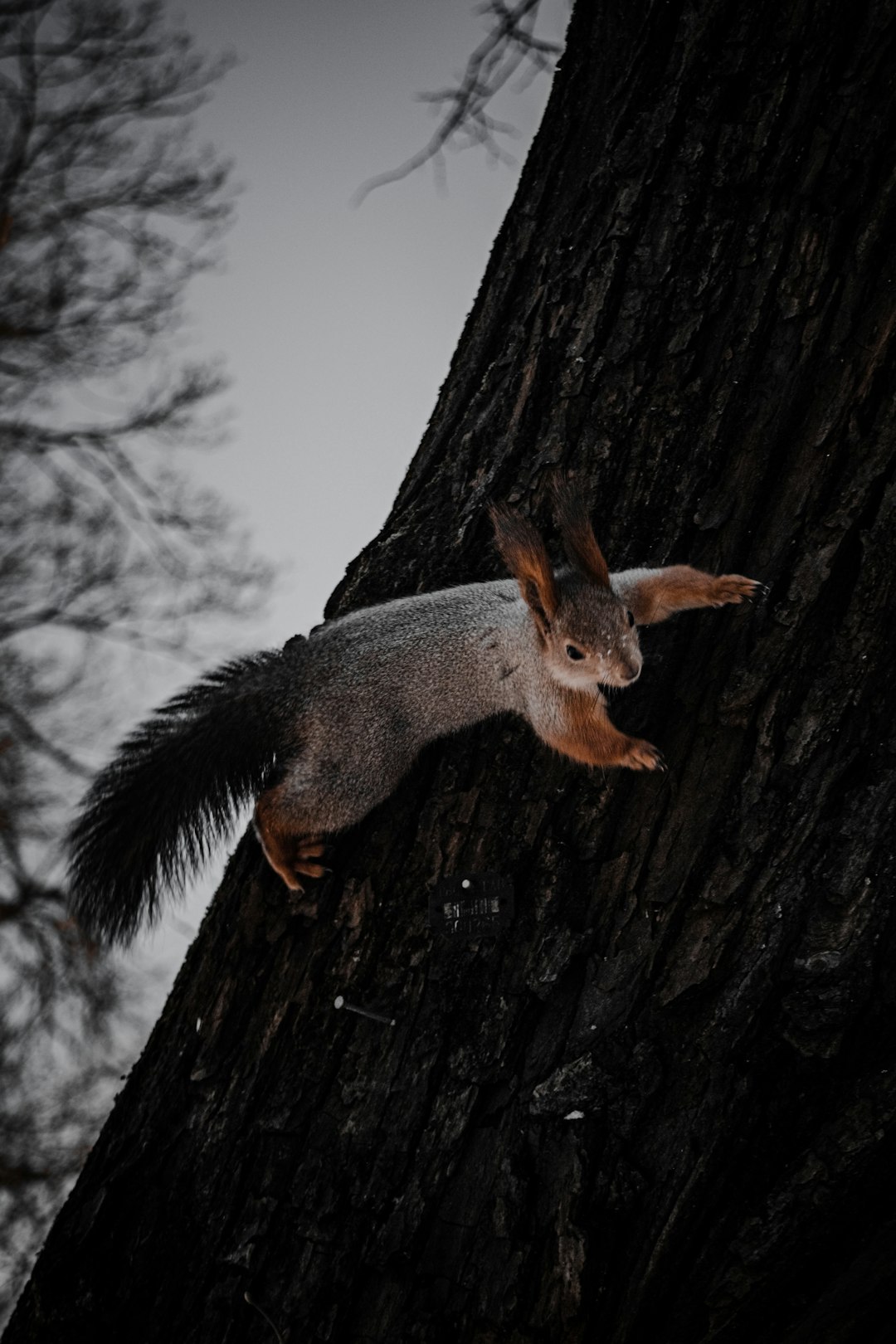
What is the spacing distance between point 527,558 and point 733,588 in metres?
0.31

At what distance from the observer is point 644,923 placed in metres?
1.40

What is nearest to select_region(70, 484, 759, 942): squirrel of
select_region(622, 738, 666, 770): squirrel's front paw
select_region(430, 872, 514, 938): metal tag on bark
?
select_region(622, 738, 666, 770): squirrel's front paw

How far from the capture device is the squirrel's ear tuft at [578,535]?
1.50 metres

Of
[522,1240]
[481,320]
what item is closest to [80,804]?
[522,1240]

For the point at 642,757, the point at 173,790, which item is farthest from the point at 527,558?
the point at 173,790

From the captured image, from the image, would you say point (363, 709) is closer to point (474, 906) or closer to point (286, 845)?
point (286, 845)

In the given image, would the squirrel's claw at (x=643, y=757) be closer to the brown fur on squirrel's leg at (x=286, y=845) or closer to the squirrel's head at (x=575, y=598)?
the squirrel's head at (x=575, y=598)

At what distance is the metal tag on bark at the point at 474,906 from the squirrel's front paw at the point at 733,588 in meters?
0.53

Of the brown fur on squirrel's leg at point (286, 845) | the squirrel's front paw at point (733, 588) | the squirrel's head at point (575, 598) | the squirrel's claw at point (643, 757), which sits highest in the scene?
the squirrel's front paw at point (733, 588)

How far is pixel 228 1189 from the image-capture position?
4.82ft

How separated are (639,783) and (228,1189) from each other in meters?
0.87

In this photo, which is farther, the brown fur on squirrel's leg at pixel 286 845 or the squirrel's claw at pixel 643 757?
the brown fur on squirrel's leg at pixel 286 845

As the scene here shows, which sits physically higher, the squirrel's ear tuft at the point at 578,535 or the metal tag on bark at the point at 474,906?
the squirrel's ear tuft at the point at 578,535

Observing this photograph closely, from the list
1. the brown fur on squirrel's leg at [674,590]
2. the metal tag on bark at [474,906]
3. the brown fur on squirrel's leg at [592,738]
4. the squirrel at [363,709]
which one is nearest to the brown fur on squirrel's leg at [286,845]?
the squirrel at [363,709]
